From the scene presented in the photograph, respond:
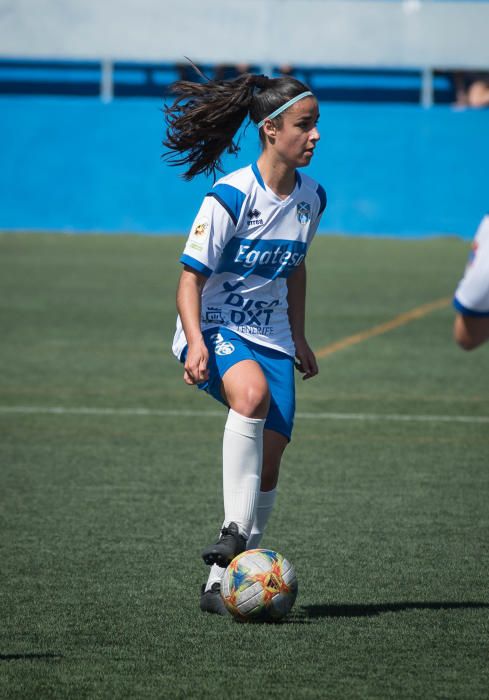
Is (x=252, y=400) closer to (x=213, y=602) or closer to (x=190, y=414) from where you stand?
(x=213, y=602)

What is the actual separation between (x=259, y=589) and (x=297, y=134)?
1683mm

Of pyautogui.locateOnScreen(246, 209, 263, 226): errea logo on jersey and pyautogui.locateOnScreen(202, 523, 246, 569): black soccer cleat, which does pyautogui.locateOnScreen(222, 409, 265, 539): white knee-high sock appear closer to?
pyautogui.locateOnScreen(202, 523, 246, 569): black soccer cleat

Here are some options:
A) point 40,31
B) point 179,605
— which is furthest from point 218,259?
point 40,31

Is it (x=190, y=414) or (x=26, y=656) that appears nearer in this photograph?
(x=26, y=656)

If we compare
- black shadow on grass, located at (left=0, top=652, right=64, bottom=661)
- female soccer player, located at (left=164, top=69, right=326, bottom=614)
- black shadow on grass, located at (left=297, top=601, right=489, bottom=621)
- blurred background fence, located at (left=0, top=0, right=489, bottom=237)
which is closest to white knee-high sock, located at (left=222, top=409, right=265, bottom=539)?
female soccer player, located at (left=164, top=69, right=326, bottom=614)

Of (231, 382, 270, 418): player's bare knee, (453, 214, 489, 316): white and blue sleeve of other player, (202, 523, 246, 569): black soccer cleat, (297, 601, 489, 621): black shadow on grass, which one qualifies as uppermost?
(453, 214, 489, 316): white and blue sleeve of other player

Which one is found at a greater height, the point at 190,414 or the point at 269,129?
the point at 269,129

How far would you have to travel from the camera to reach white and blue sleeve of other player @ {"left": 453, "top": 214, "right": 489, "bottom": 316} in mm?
3463

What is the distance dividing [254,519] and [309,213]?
1200 mm

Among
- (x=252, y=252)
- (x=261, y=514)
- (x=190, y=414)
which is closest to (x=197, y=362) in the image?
(x=252, y=252)

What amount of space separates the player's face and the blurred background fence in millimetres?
18278

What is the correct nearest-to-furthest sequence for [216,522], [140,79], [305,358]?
[305,358] < [216,522] < [140,79]

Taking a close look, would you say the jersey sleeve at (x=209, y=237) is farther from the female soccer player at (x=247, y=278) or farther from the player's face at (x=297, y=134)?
the player's face at (x=297, y=134)

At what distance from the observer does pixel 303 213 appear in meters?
5.14
